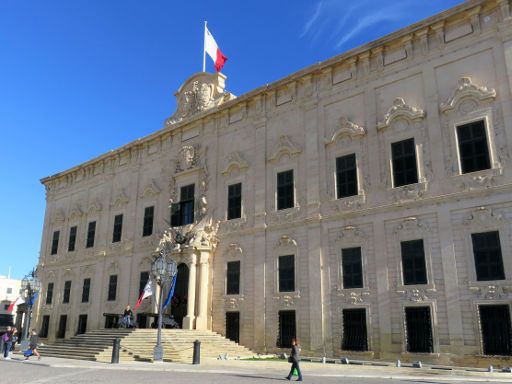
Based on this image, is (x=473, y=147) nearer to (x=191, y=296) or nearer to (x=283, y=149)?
(x=283, y=149)

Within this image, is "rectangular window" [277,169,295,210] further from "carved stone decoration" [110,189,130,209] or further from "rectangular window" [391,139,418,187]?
"carved stone decoration" [110,189,130,209]

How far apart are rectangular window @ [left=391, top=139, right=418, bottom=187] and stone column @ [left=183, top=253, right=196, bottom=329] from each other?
1048 cm

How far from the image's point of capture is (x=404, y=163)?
1833 centimetres

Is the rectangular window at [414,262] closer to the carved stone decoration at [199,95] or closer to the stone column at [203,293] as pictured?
the stone column at [203,293]

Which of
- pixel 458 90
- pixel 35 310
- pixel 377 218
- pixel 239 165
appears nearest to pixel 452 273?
pixel 377 218

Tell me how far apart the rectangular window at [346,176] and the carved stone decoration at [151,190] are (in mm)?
12018

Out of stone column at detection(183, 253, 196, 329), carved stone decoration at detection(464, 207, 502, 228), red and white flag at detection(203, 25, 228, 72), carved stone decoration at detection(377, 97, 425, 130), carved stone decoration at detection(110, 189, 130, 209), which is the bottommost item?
stone column at detection(183, 253, 196, 329)

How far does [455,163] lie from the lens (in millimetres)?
17047

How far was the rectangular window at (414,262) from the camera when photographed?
17000 mm

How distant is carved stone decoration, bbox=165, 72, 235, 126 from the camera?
26844 millimetres

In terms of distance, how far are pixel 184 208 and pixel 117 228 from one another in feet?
20.9

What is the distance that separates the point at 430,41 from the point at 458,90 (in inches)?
104

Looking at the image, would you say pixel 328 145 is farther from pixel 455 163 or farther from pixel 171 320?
pixel 171 320

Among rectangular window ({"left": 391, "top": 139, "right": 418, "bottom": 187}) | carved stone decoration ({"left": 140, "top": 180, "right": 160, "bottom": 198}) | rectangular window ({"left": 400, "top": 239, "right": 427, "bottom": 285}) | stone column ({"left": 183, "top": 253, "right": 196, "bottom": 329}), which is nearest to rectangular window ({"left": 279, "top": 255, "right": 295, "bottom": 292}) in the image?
stone column ({"left": 183, "top": 253, "right": 196, "bottom": 329})
